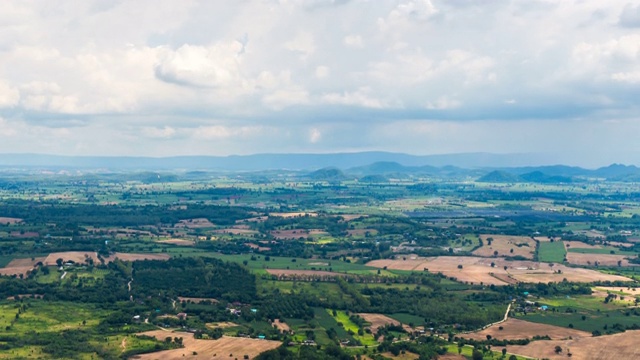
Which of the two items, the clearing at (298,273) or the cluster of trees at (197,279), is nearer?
the cluster of trees at (197,279)

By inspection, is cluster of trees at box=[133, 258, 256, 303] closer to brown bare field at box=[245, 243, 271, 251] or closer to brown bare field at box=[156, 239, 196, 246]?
brown bare field at box=[245, 243, 271, 251]

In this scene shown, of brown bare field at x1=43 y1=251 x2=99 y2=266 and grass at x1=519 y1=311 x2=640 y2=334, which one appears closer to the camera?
grass at x1=519 y1=311 x2=640 y2=334

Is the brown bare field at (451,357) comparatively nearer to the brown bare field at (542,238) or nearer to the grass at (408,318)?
the grass at (408,318)

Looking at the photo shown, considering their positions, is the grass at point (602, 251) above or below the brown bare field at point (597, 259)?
above

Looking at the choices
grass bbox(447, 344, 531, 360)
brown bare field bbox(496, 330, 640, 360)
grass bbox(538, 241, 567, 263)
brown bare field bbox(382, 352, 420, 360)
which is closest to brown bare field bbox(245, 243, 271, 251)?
grass bbox(538, 241, 567, 263)

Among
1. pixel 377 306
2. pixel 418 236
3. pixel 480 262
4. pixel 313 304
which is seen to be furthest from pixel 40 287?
pixel 418 236

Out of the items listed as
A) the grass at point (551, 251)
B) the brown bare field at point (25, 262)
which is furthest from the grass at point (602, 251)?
the brown bare field at point (25, 262)
